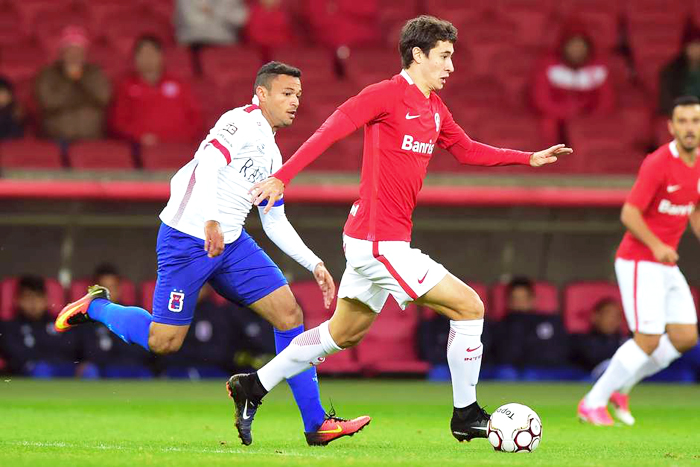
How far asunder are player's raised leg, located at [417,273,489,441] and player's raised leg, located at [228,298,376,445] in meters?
0.45

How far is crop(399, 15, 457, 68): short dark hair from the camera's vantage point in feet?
23.8

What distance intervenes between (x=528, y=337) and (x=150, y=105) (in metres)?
4.80

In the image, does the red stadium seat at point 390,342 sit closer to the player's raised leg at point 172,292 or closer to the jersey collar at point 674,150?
the jersey collar at point 674,150

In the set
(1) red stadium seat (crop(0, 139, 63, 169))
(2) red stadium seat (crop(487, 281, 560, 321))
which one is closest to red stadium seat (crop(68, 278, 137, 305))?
(1) red stadium seat (crop(0, 139, 63, 169))

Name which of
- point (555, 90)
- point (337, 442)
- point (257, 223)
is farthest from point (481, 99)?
point (337, 442)

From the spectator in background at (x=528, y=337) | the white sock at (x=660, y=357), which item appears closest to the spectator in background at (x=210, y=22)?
the spectator in background at (x=528, y=337)

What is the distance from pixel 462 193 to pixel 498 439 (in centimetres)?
621

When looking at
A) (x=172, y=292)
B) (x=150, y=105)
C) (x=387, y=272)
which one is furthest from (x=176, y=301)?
(x=150, y=105)

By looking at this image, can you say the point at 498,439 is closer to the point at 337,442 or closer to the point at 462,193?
the point at 337,442

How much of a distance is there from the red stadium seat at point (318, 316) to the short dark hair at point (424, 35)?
6813mm

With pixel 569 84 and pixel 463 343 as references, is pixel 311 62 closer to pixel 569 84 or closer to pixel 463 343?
pixel 569 84

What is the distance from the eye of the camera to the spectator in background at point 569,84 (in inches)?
592

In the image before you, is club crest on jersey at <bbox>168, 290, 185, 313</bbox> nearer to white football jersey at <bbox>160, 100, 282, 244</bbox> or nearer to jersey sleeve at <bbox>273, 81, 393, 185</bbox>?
white football jersey at <bbox>160, 100, 282, 244</bbox>

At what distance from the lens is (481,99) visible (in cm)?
1559
